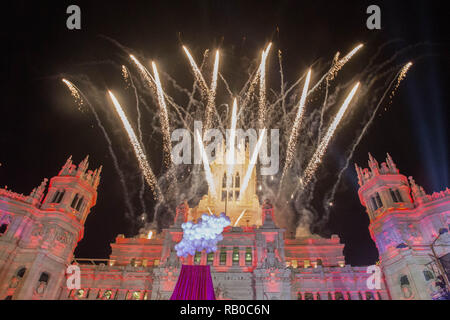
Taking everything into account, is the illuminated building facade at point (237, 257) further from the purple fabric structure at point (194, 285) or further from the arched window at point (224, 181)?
the arched window at point (224, 181)

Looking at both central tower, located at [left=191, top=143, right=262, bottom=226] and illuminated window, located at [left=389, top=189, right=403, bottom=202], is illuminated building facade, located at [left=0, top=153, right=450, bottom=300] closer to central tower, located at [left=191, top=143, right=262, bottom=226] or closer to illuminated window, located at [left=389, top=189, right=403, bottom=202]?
illuminated window, located at [left=389, top=189, right=403, bottom=202]

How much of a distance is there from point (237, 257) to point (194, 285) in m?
10.1

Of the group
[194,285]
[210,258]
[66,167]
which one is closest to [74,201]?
[66,167]

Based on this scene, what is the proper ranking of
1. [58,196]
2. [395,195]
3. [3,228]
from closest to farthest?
1. [3,228]
2. [395,195]
3. [58,196]

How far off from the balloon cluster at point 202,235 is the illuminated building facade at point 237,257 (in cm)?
289

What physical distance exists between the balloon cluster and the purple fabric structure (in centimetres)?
318

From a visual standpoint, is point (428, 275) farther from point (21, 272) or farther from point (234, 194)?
point (21, 272)

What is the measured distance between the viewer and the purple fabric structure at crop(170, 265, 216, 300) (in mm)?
41000

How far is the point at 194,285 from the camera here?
4225 cm

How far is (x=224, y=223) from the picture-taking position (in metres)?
47.6

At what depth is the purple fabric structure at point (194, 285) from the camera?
4100 cm
